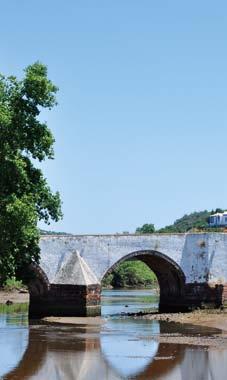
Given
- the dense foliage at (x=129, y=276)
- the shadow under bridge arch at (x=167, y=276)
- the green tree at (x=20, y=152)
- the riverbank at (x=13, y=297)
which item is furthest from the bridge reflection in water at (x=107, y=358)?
the dense foliage at (x=129, y=276)

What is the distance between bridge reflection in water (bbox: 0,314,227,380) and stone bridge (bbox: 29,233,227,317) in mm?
7652

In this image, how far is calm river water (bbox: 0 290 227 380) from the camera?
17016 millimetres

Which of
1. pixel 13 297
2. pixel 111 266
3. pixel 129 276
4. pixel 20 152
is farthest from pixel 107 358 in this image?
pixel 129 276

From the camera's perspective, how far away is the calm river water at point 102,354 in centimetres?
1702

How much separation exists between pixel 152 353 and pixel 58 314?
1434 cm

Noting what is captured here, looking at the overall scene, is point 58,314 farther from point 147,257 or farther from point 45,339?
point 45,339

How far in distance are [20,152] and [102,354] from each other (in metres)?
6.68

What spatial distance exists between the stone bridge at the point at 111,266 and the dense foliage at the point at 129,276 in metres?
36.7

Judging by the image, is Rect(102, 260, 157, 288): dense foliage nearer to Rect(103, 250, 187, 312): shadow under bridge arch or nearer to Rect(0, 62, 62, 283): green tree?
Rect(103, 250, 187, 312): shadow under bridge arch

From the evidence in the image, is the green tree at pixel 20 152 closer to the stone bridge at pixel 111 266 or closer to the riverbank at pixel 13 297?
the stone bridge at pixel 111 266

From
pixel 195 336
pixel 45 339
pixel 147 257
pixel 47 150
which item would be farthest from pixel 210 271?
pixel 47 150

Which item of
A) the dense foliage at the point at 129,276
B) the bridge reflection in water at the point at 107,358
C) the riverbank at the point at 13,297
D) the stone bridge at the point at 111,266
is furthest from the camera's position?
the dense foliage at the point at 129,276

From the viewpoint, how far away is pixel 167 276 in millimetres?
41094

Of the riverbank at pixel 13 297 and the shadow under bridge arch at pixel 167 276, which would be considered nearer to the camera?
the shadow under bridge arch at pixel 167 276
